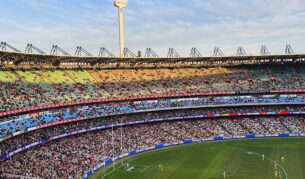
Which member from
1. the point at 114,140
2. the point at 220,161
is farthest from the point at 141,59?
the point at 220,161

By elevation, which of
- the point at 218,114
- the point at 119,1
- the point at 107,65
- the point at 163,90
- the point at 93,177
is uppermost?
the point at 119,1

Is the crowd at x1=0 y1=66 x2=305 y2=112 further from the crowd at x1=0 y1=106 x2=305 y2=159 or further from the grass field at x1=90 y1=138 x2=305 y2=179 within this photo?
the grass field at x1=90 y1=138 x2=305 y2=179

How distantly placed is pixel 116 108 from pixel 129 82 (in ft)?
38.5

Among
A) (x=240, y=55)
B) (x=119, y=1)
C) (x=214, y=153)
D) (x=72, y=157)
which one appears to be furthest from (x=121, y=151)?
(x=119, y=1)

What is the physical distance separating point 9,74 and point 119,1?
4360 centimetres

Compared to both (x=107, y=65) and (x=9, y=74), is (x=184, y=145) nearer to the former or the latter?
(x=107, y=65)

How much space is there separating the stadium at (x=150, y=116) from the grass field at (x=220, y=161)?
0.17 m

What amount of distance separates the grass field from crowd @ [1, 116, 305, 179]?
11.3ft

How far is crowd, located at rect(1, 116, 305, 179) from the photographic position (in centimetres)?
4982

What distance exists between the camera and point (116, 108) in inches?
2938

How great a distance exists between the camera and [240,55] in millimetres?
87812

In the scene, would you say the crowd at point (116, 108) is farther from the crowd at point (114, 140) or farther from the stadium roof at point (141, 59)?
the stadium roof at point (141, 59)

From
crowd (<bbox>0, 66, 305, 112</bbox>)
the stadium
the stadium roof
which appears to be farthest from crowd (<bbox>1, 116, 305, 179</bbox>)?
the stadium roof

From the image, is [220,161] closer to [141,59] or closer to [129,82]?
[141,59]
